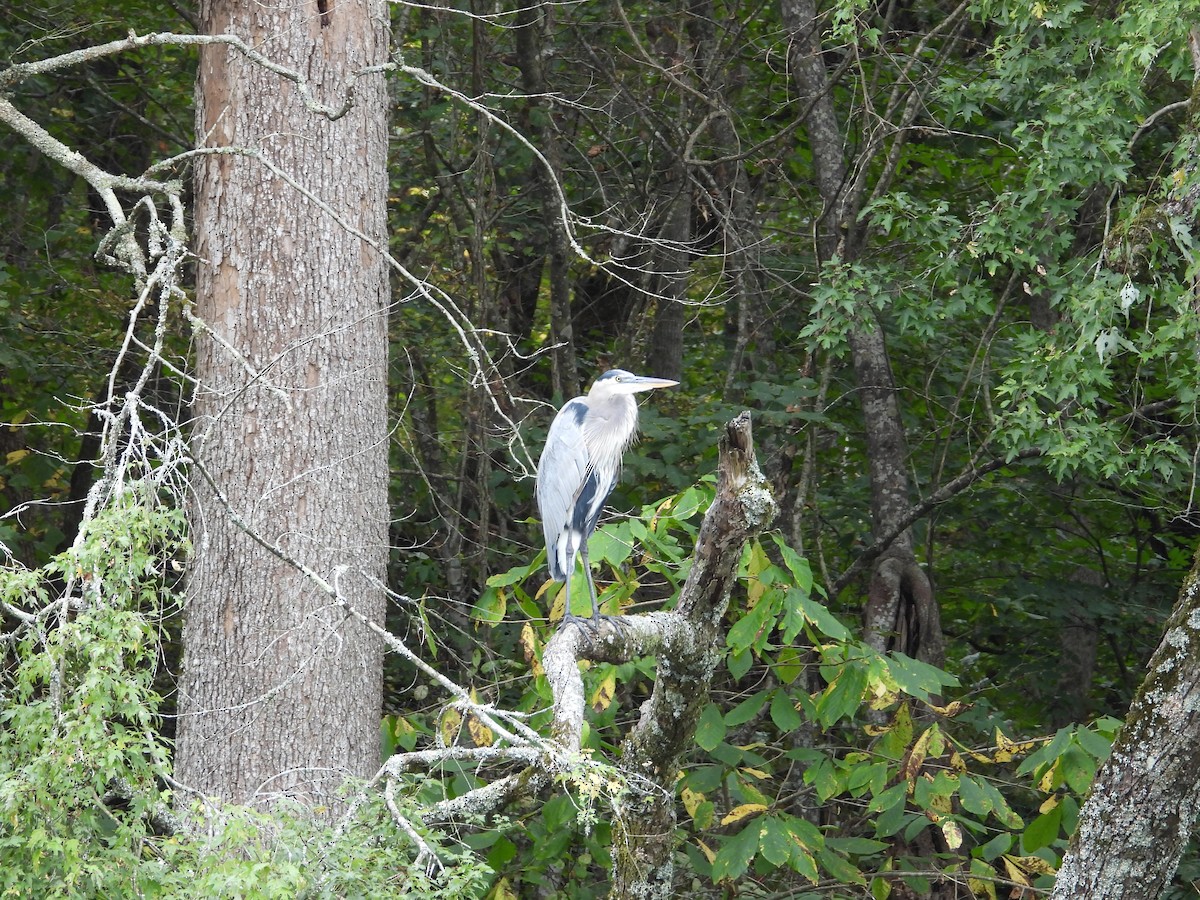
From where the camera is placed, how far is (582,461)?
15.2 ft

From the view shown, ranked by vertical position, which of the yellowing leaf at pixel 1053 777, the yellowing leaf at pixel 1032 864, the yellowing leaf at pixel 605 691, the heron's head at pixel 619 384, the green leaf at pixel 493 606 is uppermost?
the heron's head at pixel 619 384

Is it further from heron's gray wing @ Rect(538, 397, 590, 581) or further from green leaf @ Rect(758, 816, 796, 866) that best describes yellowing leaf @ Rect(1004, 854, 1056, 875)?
heron's gray wing @ Rect(538, 397, 590, 581)

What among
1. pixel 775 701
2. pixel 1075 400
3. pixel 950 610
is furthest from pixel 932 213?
pixel 950 610

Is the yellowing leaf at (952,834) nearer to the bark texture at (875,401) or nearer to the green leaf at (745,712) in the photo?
the green leaf at (745,712)

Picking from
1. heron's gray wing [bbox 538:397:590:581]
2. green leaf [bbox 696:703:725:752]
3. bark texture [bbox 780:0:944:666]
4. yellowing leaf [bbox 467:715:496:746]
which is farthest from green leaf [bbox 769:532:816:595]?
bark texture [bbox 780:0:944:666]

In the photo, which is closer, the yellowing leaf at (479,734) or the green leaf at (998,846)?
the yellowing leaf at (479,734)

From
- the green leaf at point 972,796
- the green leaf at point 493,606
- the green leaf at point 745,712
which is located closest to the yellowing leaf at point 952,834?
the green leaf at point 972,796

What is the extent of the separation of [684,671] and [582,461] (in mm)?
1336

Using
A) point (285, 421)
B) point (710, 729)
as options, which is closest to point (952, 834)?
point (710, 729)

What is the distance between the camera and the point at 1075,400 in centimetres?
495

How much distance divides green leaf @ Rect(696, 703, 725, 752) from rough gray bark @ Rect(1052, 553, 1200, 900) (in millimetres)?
1112

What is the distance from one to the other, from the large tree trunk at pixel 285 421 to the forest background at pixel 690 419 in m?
0.04

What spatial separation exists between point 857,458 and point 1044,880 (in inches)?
157

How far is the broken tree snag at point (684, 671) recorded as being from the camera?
3.13m
